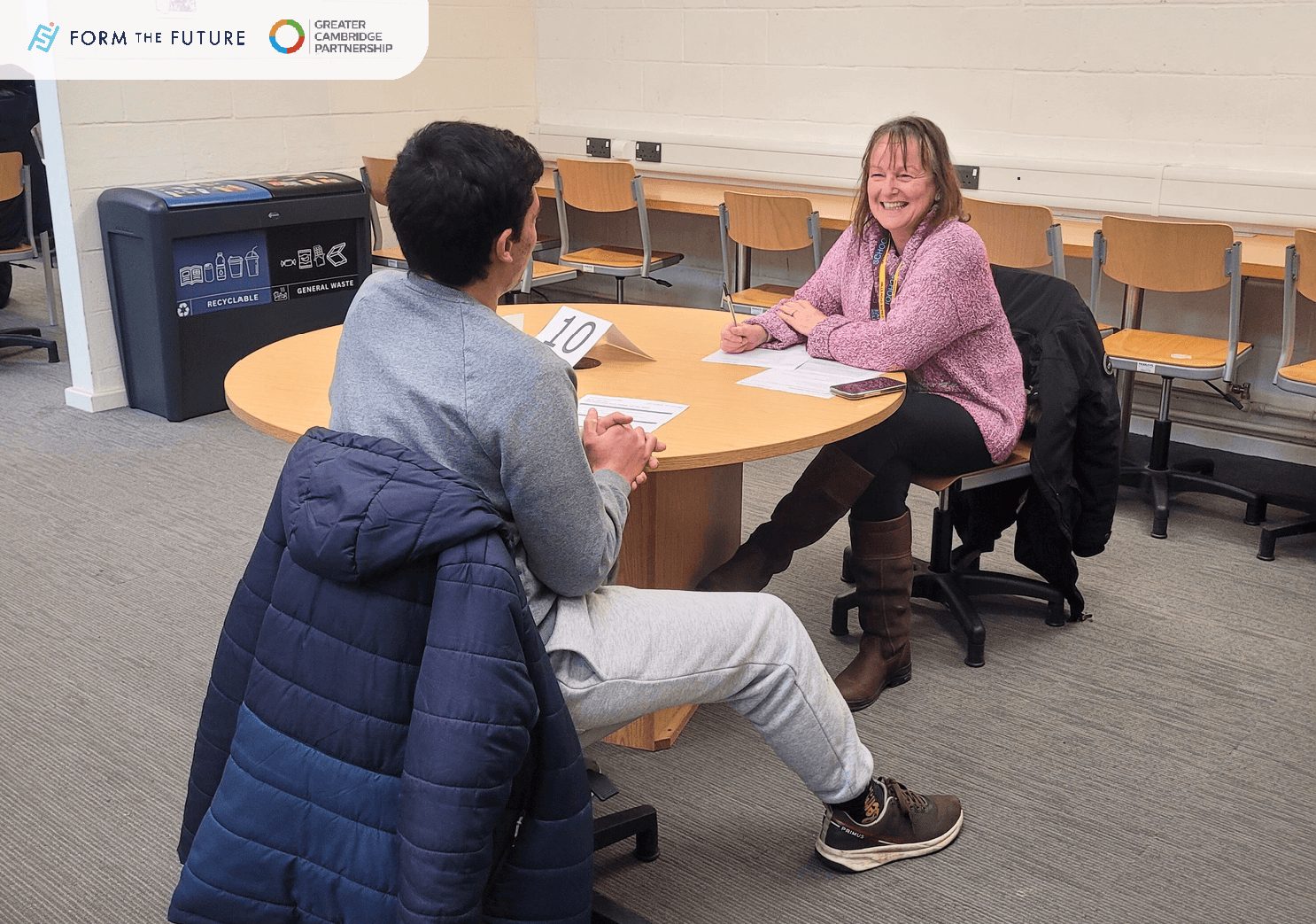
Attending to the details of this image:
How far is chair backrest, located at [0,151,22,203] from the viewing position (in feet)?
15.1

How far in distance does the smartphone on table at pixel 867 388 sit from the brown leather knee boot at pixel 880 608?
35 centimetres

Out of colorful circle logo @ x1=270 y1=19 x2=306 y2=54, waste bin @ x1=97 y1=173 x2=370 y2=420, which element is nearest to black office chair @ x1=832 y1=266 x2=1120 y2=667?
waste bin @ x1=97 y1=173 x2=370 y2=420

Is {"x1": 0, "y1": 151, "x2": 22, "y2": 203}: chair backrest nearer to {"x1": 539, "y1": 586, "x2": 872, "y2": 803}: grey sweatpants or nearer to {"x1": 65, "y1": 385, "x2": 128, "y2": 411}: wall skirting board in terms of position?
{"x1": 65, "y1": 385, "x2": 128, "y2": 411}: wall skirting board

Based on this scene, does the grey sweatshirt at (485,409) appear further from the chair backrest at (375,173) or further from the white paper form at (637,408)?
the chair backrest at (375,173)

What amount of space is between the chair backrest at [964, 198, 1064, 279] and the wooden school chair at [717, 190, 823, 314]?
596mm

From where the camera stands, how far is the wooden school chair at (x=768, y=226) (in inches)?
163

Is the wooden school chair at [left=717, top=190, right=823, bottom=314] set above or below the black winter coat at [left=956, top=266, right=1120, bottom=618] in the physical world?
above

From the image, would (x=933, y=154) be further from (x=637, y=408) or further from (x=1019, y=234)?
(x=1019, y=234)

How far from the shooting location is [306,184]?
15.0 feet

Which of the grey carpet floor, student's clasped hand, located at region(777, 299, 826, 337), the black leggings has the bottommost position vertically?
the grey carpet floor

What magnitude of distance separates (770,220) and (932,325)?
80.7 inches

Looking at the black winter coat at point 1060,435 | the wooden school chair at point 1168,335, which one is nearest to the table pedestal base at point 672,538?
the black winter coat at point 1060,435

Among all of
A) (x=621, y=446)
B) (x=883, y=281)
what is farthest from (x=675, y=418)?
(x=883, y=281)

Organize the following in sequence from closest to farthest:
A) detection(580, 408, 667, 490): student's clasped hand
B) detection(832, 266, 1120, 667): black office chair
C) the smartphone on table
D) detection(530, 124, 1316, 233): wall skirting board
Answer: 1. detection(580, 408, 667, 490): student's clasped hand
2. the smartphone on table
3. detection(832, 266, 1120, 667): black office chair
4. detection(530, 124, 1316, 233): wall skirting board
